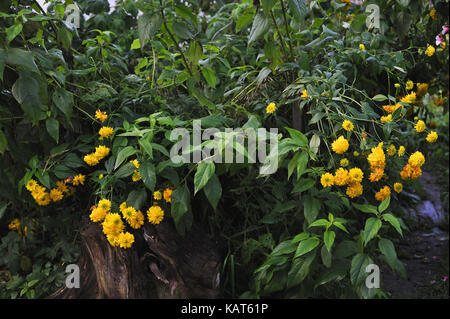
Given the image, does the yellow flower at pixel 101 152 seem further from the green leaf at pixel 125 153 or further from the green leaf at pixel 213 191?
the green leaf at pixel 213 191

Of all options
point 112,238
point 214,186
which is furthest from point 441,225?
point 112,238

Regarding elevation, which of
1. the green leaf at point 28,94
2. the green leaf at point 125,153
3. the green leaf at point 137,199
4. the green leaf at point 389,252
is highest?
the green leaf at point 28,94

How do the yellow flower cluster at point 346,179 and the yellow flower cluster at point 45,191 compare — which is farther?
the yellow flower cluster at point 45,191

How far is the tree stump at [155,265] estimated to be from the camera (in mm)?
1445

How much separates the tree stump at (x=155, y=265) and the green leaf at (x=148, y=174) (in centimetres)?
24

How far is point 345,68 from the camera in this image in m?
1.61

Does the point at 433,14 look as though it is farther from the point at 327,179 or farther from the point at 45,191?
the point at 45,191

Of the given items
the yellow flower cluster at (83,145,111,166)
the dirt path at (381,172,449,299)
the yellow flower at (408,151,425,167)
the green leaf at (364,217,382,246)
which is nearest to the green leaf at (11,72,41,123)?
the yellow flower cluster at (83,145,111,166)

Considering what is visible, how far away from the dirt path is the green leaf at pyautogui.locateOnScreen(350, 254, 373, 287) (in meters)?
0.93

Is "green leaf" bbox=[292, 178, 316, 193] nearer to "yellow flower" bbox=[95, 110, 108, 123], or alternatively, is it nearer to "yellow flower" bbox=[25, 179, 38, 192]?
"yellow flower" bbox=[95, 110, 108, 123]

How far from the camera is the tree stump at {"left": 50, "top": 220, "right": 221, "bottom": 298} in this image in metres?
1.45

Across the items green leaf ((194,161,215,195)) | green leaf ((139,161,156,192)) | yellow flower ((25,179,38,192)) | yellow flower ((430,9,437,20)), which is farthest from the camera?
yellow flower ((430,9,437,20))

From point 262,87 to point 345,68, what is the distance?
1.10 feet

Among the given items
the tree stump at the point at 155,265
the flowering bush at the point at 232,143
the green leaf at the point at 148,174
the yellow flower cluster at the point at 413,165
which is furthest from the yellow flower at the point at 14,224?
the yellow flower cluster at the point at 413,165
